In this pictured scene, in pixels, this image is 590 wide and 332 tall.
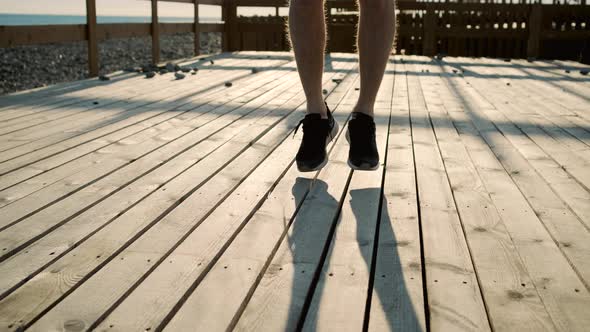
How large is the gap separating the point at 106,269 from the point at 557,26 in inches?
363

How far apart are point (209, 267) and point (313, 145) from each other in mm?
904

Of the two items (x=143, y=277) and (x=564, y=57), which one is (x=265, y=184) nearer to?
Result: (x=143, y=277)

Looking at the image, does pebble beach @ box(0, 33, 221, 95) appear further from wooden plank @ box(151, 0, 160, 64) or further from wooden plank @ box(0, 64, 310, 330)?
wooden plank @ box(0, 64, 310, 330)

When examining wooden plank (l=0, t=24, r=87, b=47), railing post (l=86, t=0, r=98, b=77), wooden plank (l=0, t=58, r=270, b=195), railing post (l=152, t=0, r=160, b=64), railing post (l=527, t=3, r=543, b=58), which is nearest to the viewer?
wooden plank (l=0, t=58, r=270, b=195)

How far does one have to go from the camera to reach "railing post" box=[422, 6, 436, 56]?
30.4 feet

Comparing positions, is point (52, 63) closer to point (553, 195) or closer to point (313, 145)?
point (313, 145)

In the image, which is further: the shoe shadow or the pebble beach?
the pebble beach

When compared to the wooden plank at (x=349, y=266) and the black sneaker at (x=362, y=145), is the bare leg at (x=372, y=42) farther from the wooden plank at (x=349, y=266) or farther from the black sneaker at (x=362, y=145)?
the wooden plank at (x=349, y=266)

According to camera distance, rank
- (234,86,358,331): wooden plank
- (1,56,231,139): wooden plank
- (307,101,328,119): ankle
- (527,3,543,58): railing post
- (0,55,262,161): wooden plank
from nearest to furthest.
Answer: (234,86,358,331): wooden plank → (307,101,328,119): ankle → (0,55,262,161): wooden plank → (1,56,231,139): wooden plank → (527,3,543,58): railing post

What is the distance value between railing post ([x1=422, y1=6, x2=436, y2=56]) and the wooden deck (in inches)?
240

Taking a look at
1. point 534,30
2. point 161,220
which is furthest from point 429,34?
point 161,220

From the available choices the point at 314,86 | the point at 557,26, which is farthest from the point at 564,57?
the point at 314,86

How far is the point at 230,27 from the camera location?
963cm

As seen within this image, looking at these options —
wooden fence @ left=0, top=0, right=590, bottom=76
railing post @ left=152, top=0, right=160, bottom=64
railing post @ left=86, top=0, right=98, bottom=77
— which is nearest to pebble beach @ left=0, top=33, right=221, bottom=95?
wooden fence @ left=0, top=0, right=590, bottom=76
